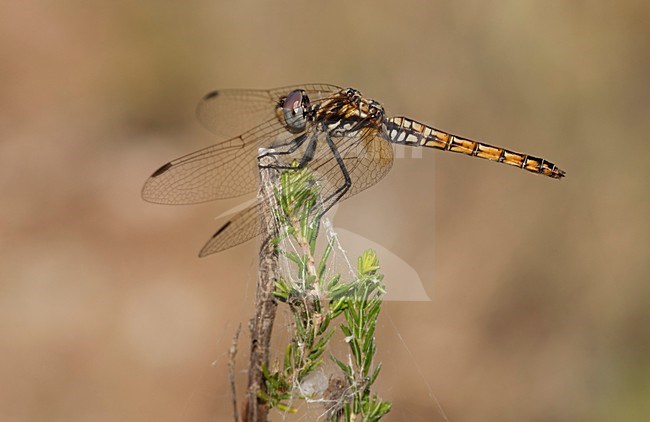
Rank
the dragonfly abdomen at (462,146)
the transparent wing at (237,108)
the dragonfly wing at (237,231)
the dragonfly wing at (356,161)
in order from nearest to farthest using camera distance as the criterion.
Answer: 1. the dragonfly wing at (237,231)
2. the dragonfly wing at (356,161)
3. the transparent wing at (237,108)
4. the dragonfly abdomen at (462,146)

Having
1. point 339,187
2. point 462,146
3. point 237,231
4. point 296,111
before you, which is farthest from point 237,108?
point 462,146

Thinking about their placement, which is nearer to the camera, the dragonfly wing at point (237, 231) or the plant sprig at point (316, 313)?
the plant sprig at point (316, 313)

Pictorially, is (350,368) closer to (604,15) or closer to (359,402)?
(359,402)

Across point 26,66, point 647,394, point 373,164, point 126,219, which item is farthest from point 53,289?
point 647,394

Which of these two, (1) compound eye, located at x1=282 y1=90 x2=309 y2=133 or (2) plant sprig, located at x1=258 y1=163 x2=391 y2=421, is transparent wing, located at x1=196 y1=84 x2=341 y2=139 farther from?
(2) plant sprig, located at x1=258 y1=163 x2=391 y2=421

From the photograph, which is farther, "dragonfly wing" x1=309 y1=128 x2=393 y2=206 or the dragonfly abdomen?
the dragonfly abdomen

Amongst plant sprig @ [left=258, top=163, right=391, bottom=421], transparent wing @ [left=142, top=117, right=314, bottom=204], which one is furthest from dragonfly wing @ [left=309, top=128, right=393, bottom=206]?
plant sprig @ [left=258, top=163, right=391, bottom=421]

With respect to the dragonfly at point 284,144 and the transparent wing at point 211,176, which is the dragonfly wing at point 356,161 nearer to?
the dragonfly at point 284,144

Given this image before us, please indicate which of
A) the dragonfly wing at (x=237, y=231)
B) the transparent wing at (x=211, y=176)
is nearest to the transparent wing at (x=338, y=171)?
the dragonfly wing at (x=237, y=231)
